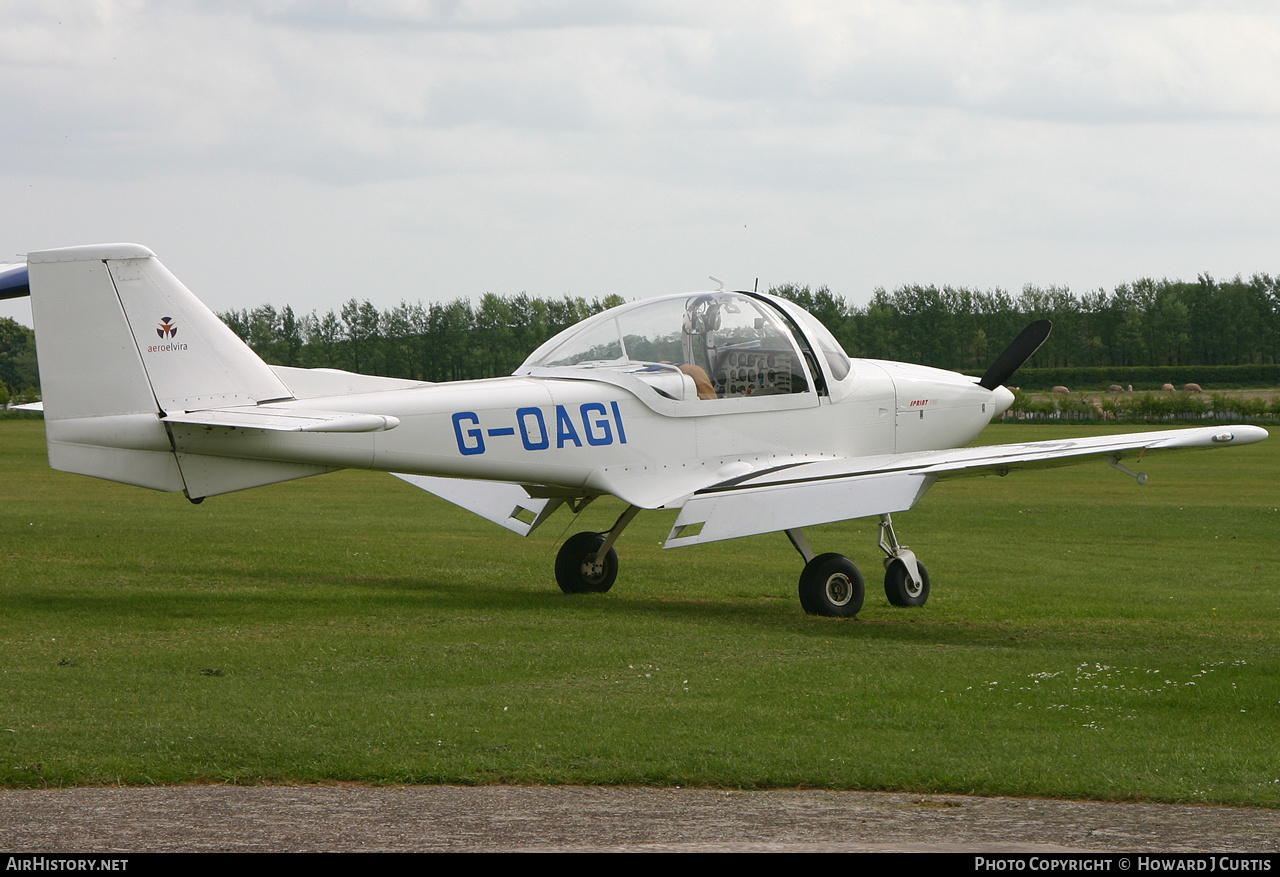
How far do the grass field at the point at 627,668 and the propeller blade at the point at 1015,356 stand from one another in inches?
89.7

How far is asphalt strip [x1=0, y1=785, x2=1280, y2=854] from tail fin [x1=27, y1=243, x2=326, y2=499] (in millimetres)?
5446

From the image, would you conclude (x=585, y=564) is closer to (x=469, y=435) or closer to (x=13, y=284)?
(x=469, y=435)

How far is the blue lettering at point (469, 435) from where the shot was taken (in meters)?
12.2

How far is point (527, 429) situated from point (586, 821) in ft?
22.8

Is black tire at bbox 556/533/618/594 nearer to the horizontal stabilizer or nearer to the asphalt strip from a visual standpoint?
the horizontal stabilizer

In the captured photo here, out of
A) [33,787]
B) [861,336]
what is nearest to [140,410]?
[33,787]

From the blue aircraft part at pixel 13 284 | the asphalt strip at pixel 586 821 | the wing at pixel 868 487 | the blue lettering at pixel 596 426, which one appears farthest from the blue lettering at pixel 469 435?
the blue aircraft part at pixel 13 284

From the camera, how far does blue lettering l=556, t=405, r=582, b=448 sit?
41.8ft

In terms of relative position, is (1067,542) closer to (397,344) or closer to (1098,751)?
(1098,751)

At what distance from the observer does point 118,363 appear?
1130 centimetres

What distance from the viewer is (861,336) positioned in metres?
130

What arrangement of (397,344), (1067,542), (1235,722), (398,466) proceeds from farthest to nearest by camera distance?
(397,344) < (1067,542) < (398,466) < (1235,722)

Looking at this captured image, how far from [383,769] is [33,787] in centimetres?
157

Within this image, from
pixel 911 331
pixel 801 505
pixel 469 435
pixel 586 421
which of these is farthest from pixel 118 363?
pixel 911 331
